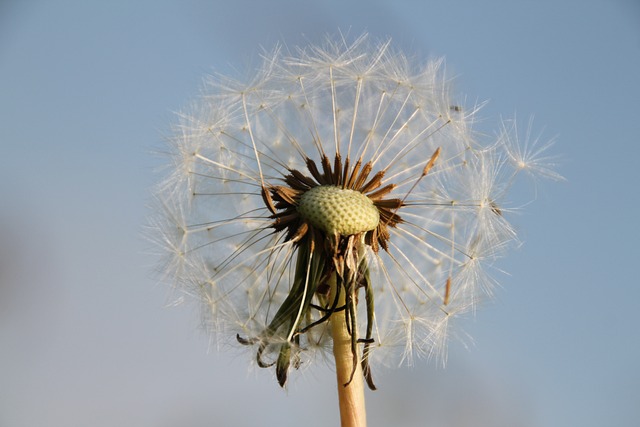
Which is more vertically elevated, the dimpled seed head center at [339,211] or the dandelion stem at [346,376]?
the dimpled seed head center at [339,211]

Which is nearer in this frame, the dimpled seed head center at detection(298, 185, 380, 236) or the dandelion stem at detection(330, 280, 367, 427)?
the dandelion stem at detection(330, 280, 367, 427)

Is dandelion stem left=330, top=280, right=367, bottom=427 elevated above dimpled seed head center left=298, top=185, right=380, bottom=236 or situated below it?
below

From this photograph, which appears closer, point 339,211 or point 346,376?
point 346,376

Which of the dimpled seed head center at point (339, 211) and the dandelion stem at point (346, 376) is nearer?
the dandelion stem at point (346, 376)

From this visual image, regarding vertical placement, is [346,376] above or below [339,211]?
below

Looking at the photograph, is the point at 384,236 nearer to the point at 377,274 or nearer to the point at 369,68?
the point at 377,274
